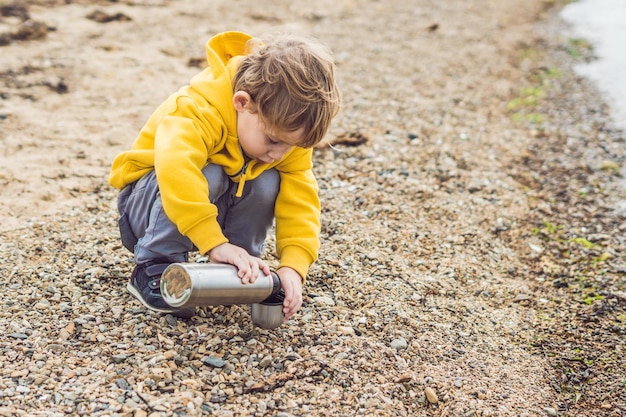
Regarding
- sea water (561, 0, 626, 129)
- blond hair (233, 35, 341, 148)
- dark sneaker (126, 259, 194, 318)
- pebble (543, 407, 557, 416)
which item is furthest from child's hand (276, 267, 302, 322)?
sea water (561, 0, 626, 129)

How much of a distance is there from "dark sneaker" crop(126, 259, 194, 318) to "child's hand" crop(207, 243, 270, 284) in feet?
0.92

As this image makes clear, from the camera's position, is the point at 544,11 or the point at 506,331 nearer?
the point at 506,331

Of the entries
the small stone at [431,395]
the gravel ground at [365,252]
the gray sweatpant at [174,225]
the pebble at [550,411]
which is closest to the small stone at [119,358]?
the gravel ground at [365,252]

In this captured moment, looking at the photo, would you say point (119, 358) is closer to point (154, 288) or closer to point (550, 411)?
point (154, 288)

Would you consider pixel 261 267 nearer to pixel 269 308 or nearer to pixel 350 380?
pixel 269 308

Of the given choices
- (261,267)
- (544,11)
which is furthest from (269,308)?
(544,11)

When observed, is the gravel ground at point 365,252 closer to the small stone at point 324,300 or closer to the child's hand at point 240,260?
the small stone at point 324,300

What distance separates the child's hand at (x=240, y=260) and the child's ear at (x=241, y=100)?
492 mm

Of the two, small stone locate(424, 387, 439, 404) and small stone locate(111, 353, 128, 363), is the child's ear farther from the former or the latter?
small stone locate(424, 387, 439, 404)

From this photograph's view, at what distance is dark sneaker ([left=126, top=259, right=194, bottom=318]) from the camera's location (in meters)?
2.65

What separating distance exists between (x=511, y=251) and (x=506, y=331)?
30.8 inches

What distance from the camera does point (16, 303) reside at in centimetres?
274

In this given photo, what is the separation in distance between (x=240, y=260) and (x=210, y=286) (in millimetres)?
184

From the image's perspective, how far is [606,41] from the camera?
8.18 meters
